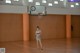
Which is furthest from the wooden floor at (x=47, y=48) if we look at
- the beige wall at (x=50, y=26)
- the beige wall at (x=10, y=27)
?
the beige wall at (x=50, y=26)

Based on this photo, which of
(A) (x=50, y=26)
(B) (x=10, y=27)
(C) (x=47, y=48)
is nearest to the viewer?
(C) (x=47, y=48)

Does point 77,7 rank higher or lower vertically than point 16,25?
higher

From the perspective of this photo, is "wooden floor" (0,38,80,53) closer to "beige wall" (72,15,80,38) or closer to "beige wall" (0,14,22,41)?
"beige wall" (0,14,22,41)

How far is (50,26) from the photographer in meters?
32.3

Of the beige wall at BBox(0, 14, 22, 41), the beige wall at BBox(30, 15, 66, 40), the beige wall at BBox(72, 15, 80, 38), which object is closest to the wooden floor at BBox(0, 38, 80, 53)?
the beige wall at BBox(0, 14, 22, 41)

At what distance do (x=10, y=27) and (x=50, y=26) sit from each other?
6.90m

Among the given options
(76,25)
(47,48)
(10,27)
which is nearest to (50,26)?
(76,25)

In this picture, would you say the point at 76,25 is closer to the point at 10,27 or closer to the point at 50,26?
the point at 50,26

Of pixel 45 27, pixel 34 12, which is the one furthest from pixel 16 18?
pixel 45 27

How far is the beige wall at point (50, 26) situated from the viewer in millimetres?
30812

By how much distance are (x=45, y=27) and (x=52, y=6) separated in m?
3.62

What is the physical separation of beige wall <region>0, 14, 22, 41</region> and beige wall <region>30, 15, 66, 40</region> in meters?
2.14

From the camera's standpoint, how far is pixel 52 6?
30.8m

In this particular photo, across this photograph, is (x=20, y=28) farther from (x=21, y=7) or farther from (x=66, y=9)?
(x=66, y=9)
